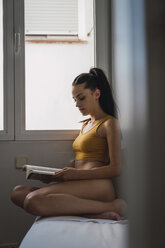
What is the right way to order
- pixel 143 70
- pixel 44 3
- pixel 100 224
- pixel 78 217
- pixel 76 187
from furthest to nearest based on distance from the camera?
pixel 44 3, pixel 76 187, pixel 78 217, pixel 100 224, pixel 143 70

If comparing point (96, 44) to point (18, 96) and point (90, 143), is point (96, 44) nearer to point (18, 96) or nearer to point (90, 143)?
point (18, 96)

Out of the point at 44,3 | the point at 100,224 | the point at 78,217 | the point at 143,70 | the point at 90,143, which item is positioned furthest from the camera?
the point at 44,3

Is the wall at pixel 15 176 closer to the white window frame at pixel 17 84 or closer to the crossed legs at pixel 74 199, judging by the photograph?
the white window frame at pixel 17 84

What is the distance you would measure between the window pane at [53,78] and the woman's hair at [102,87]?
1.35ft

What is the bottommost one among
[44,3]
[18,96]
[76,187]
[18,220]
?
[18,220]

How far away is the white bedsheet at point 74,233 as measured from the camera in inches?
39.2

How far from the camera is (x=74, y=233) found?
1115mm

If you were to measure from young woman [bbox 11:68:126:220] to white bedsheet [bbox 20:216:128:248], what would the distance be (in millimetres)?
75

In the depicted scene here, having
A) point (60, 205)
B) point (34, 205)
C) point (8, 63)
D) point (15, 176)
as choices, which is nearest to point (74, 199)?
point (60, 205)

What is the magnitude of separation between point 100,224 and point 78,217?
15 cm

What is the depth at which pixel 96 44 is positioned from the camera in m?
2.27

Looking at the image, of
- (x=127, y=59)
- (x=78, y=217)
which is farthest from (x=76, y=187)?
(x=127, y=59)

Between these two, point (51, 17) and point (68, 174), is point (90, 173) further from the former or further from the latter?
point (51, 17)

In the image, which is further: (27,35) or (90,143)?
(27,35)
